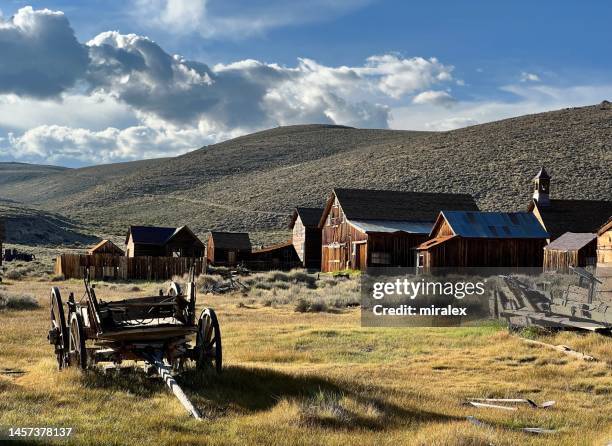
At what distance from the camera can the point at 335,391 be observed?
34.2ft

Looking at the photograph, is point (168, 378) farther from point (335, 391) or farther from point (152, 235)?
point (152, 235)

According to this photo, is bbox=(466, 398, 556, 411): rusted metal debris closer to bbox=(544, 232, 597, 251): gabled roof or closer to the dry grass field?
the dry grass field

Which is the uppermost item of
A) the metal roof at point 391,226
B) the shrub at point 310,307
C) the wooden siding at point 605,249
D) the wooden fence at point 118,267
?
the metal roof at point 391,226

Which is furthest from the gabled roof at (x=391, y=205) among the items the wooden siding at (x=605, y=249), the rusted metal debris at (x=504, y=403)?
the rusted metal debris at (x=504, y=403)

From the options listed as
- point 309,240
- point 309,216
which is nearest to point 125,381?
point 309,240

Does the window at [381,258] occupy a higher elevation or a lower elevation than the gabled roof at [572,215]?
lower

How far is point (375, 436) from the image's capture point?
27.2ft

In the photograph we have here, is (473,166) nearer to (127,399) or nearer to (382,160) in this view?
(382,160)

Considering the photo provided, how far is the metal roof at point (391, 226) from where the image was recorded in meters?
47.4

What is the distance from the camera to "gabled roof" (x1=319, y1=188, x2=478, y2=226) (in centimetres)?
5059

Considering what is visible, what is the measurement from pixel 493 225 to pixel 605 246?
10.3m

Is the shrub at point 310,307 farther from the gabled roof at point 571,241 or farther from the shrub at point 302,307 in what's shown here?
the gabled roof at point 571,241

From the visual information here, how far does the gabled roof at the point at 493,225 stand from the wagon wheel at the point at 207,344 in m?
33.2

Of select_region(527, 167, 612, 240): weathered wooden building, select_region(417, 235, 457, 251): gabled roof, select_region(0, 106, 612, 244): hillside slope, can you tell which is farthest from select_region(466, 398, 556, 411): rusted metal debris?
select_region(0, 106, 612, 244): hillside slope
